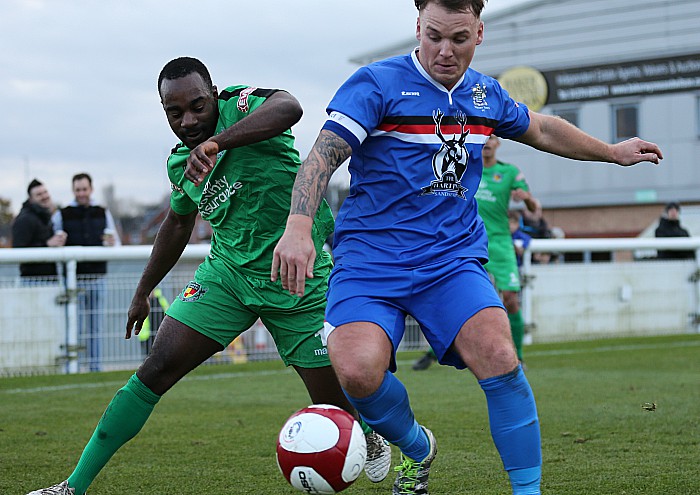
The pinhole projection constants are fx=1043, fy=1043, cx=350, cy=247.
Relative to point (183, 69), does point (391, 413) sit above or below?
below

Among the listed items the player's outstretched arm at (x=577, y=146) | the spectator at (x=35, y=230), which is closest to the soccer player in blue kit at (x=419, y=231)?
the player's outstretched arm at (x=577, y=146)

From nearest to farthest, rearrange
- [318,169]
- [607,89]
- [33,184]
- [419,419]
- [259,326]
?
[318,169] < [419,419] < [33,184] < [259,326] < [607,89]

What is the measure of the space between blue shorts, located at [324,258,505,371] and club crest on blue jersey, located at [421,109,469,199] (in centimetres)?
31

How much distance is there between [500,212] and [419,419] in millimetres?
3539

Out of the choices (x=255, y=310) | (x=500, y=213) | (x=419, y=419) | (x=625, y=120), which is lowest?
(x=419, y=419)

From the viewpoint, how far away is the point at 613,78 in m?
34.1

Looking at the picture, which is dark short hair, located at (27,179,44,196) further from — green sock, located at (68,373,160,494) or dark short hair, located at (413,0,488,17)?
dark short hair, located at (413,0,488,17)

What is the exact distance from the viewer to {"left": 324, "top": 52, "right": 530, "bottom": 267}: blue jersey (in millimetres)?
4320

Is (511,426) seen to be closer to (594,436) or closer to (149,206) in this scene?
(594,436)

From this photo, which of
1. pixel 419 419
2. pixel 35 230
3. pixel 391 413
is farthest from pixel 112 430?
pixel 35 230

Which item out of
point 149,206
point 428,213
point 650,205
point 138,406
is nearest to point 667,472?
point 428,213

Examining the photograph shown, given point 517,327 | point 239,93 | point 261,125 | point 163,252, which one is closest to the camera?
point 261,125

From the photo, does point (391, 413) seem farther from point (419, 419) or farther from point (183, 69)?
point (419, 419)

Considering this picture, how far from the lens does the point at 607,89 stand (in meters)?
34.2
